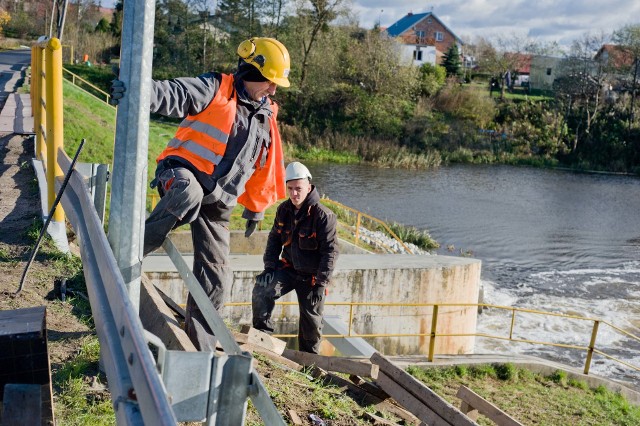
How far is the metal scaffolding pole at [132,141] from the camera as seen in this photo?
9.43ft

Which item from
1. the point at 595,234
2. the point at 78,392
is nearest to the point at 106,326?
the point at 78,392

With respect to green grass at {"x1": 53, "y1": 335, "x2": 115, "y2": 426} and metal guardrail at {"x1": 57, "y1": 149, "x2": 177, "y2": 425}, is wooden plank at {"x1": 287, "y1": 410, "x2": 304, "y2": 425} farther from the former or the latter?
metal guardrail at {"x1": 57, "y1": 149, "x2": 177, "y2": 425}

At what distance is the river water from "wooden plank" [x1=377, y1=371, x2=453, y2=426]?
352 inches

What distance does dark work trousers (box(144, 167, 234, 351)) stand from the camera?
422 cm

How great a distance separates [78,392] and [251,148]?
184 cm

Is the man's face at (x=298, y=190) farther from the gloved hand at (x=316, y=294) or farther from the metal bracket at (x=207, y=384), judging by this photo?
the metal bracket at (x=207, y=384)

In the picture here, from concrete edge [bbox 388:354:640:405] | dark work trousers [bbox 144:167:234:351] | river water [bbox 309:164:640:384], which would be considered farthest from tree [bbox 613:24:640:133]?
dark work trousers [bbox 144:167:234:351]

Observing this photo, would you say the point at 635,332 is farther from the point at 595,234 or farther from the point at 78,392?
the point at 78,392

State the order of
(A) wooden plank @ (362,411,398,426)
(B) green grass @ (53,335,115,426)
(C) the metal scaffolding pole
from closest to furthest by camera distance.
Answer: (C) the metal scaffolding pole → (B) green grass @ (53,335,115,426) → (A) wooden plank @ (362,411,398,426)

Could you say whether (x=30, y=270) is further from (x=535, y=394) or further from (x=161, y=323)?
(x=535, y=394)

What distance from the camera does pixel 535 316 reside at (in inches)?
715

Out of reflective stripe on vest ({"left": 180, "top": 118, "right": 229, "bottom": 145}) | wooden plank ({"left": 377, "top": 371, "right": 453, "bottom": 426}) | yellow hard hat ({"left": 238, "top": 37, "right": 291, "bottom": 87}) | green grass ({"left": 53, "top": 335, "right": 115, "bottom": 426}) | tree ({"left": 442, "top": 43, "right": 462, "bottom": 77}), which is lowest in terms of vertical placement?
wooden plank ({"left": 377, "top": 371, "right": 453, "bottom": 426})

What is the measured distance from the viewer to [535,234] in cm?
2755

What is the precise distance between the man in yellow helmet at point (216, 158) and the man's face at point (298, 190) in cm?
150
